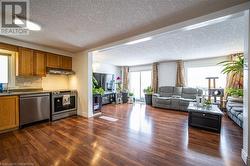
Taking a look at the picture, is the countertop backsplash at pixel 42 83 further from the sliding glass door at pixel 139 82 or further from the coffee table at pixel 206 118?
the sliding glass door at pixel 139 82

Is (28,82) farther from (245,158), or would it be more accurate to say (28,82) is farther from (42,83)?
(245,158)

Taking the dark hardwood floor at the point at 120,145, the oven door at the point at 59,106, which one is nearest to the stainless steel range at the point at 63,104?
the oven door at the point at 59,106

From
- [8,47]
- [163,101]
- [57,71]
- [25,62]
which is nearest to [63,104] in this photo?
[57,71]

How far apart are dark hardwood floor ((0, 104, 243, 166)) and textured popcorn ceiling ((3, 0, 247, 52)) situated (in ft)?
7.87

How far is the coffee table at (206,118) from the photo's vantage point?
2996 millimetres

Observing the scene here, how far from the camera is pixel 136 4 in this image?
6.02ft

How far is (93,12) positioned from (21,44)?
9.25 ft

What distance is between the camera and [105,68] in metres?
7.57

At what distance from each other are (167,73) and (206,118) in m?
4.03

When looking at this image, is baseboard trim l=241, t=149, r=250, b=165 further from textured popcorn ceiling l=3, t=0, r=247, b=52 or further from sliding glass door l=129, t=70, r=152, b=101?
sliding glass door l=129, t=70, r=152, b=101

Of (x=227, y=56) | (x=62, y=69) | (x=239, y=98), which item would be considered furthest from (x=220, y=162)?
(x=227, y=56)

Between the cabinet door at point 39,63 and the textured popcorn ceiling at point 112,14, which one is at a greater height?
the textured popcorn ceiling at point 112,14

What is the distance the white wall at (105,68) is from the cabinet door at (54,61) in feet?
8.05

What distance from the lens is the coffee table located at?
118 inches
